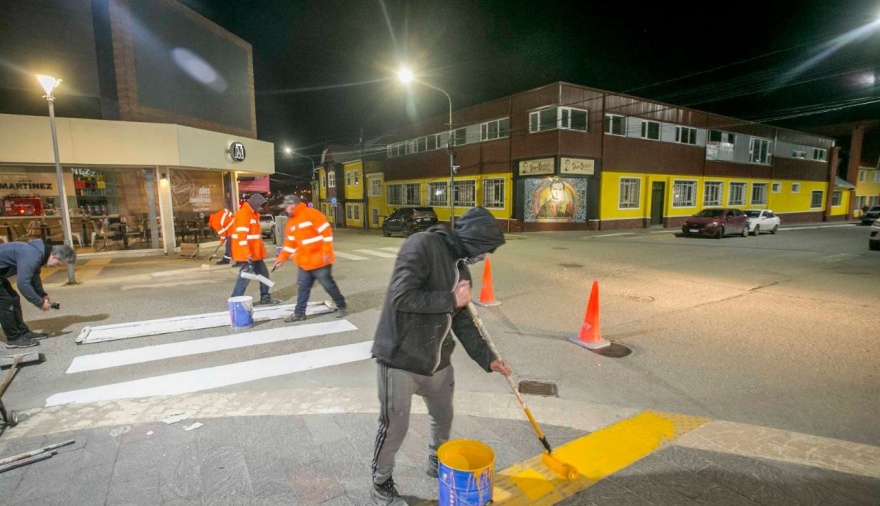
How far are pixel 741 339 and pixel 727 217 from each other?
725 inches

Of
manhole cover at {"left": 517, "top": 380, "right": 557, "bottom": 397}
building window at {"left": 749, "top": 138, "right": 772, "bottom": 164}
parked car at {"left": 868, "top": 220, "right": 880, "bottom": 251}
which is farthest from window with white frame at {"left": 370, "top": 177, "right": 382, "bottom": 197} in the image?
manhole cover at {"left": 517, "top": 380, "right": 557, "bottom": 397}

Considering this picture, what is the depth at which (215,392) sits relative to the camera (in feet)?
13.8

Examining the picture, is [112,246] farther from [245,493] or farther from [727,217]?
[727,217]

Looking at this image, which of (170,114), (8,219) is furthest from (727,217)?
(8,219)

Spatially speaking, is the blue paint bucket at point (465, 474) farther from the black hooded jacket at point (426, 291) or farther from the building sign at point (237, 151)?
the building sign at point (237, 151)

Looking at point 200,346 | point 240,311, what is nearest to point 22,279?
point 200,346

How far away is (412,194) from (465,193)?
6.70 meters

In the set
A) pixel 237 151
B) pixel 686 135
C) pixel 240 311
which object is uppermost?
pixel 686 135

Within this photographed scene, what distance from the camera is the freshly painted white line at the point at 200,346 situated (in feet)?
16.5

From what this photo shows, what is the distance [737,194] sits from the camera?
3400 cm

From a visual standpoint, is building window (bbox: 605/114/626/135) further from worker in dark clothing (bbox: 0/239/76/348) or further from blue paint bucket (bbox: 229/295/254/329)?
worker in dark clothing (bbox: 0/239/76/348)

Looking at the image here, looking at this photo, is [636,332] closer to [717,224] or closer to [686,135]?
[717,224]

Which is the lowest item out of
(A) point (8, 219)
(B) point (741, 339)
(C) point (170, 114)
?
(B) point (741, 339)

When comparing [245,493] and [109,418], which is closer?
[245,493]
